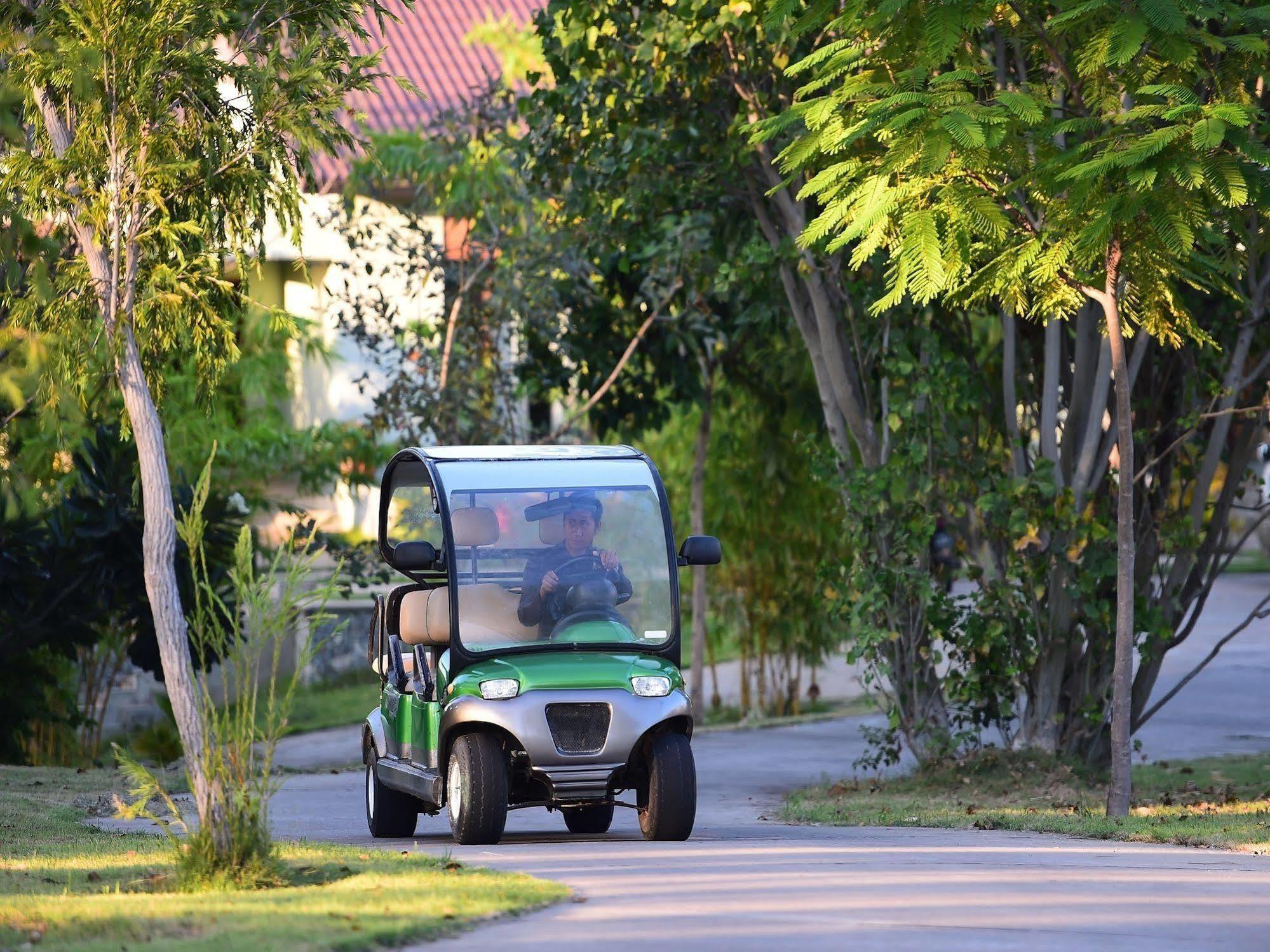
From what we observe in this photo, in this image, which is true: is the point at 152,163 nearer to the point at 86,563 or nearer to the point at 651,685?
the point at 651,685

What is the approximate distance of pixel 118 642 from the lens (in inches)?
821

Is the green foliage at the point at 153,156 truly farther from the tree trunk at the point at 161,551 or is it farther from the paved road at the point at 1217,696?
the paved road at the point at 1217,696

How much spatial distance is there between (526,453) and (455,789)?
2073mm

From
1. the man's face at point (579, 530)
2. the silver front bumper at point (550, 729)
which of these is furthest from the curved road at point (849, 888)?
the man's face at point (579, 530)

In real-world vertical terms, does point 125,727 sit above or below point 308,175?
below

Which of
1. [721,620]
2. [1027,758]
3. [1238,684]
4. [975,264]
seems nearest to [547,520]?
[975,264]

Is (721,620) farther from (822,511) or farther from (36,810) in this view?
(36,810)

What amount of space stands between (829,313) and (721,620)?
1001 centimetres

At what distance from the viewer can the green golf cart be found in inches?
410

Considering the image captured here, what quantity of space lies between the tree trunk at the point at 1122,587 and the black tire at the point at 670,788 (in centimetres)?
285

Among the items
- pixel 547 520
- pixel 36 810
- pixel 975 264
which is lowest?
pixel 36 810

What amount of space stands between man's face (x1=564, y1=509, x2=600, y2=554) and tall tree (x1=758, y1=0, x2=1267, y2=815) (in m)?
2.21

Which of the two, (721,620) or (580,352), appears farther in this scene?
(721,620)

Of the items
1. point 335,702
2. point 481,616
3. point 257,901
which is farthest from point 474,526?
point 335,702
